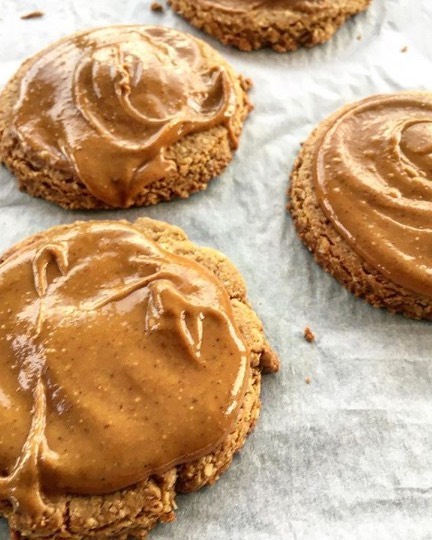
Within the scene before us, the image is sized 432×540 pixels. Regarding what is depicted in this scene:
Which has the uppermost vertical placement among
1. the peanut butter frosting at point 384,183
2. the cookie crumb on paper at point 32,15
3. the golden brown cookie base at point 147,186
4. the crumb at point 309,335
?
the peanut butter frosting at point 384,183

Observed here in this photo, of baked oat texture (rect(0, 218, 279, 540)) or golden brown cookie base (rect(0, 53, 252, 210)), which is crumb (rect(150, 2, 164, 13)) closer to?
golden brown cookie base (rect(0, 53, 252, 210))

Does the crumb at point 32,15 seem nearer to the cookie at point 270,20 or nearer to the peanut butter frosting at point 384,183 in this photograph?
the cookie at point 270,20

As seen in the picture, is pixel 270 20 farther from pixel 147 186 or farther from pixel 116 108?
pixel 147 186

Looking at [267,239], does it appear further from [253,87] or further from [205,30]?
[205,30]

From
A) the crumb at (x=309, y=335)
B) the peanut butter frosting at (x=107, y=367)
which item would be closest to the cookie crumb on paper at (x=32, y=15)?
the peanut butter frosting at (x=107, y=367)

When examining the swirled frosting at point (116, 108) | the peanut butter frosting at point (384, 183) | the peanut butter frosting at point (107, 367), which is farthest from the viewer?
the swirled frosting at point (116, 108)

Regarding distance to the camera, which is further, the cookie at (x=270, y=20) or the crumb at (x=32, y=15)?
the crumb at (x=32, y=15)

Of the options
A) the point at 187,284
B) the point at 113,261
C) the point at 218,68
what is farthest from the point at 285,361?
the point at 218,68

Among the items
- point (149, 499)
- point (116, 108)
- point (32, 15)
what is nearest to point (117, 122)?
point (116, 108)
